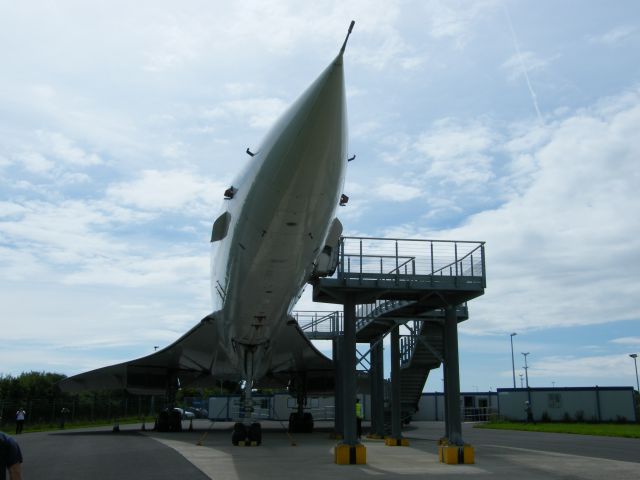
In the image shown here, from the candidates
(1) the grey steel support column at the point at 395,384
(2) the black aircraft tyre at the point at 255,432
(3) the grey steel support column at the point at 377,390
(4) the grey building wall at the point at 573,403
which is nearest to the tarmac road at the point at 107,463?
(2) the black aircraft tyre at the point at 255,432

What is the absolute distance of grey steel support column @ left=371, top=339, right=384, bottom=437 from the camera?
18516 mm

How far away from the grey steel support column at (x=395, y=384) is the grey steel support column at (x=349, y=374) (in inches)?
138

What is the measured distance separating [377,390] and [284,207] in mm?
12181

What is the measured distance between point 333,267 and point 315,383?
1249 centimetres

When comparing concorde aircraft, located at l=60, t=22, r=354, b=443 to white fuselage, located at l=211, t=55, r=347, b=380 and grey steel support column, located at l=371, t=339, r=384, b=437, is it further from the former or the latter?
grey steel support column, located at l=371, t=339, r=384, b=437

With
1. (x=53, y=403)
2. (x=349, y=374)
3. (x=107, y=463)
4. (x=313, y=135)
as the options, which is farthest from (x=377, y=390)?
(x=53, y=403)

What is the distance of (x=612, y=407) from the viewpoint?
33.5 m

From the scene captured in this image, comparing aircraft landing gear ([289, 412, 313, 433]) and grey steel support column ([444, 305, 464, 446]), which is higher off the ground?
grey steel support column ([444, 305, 464, 446])

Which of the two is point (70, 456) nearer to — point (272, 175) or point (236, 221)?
point (236, 221)

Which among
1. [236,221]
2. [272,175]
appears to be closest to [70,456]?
[236,221]

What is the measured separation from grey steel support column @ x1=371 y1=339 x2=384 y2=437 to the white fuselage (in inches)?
305

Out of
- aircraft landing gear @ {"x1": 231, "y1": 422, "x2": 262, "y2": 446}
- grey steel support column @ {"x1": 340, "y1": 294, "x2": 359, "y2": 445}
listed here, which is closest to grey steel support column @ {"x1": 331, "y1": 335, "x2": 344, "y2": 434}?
aircraft landing gear @ {"x1": 231, "y1": 422, "x2": 262, "y2": 446}

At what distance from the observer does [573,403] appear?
114 ft

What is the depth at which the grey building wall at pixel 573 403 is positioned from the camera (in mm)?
33312
